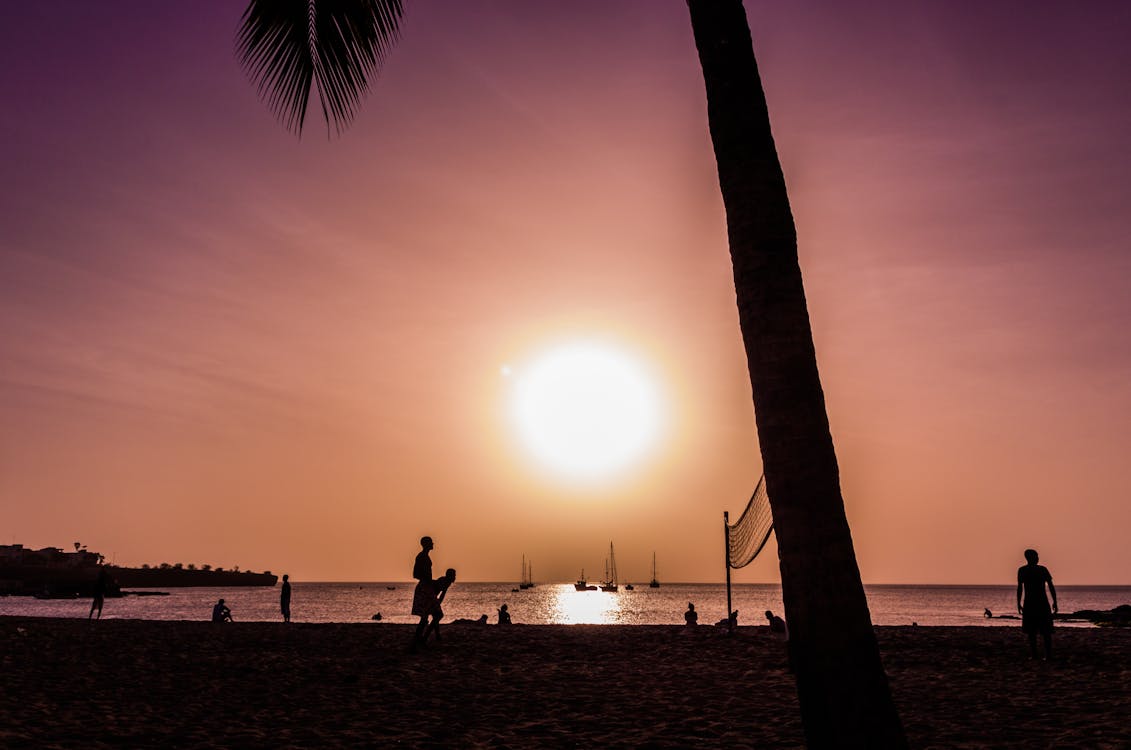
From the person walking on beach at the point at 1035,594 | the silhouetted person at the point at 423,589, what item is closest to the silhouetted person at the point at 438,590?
the silhouetted person at the point at 423,589

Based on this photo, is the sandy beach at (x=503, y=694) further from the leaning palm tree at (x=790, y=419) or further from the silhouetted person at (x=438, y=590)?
the leaning palm tree at (x=790, y=419)

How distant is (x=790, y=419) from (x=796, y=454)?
0.58ft

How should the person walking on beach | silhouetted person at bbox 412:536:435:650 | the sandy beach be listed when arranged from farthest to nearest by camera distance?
silhouetted person at bbox 412:536:435:650
the person walking on beach
the sandy beach

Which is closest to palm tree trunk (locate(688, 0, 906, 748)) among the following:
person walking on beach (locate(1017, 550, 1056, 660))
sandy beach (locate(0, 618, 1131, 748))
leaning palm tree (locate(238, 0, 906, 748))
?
leaning palm tree (locate(238, 0, 906, 748))

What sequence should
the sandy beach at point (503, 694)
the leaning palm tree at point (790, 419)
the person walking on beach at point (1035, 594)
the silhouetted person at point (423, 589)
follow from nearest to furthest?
the leaning palm tree at point (790, 419) → the sandy beach at point (503, 694) → the person walking on beach at point (1035, 594) → the silhouetted person at point (423, 589)

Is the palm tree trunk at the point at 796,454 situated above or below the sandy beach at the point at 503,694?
above

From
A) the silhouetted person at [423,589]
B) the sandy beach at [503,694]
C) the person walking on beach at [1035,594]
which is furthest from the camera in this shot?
the silhouetted person at [423,589]

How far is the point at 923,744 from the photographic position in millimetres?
6695

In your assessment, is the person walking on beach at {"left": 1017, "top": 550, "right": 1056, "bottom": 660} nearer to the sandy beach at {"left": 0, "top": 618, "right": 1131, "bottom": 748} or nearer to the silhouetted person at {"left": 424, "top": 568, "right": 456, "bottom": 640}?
the sandy beach at {"left": 0, "top": 618, "right": 1131, "bottom": 748}

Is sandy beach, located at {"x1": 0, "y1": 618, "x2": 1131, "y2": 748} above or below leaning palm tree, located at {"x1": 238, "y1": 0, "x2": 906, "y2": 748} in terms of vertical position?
below

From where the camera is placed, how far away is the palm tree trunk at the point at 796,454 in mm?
3852

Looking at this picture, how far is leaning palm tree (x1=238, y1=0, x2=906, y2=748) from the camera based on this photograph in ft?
12.6

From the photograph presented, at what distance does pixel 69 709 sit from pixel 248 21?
674cm

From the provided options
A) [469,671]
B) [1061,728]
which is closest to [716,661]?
[469,671]
